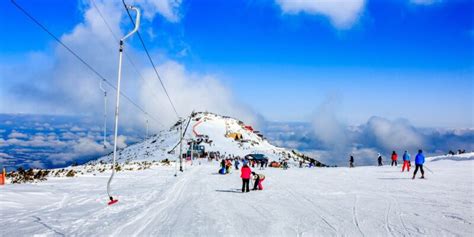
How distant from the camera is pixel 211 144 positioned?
88188 mm

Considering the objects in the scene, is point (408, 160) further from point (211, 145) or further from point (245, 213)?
point (211, 145)

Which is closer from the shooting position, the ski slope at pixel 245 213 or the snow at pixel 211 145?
the ski slope at pixel 245 213

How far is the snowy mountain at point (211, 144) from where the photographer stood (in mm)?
79938

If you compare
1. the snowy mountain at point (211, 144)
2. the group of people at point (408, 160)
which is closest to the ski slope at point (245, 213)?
the group of people at point (408, 160)

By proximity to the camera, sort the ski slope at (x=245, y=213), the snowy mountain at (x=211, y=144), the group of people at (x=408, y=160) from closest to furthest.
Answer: the ski slope at (x=245, y=213)
the group of people at (x=408, y=160)
the snowy mountain at (x=211, y=144)

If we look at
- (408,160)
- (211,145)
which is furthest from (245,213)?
(211,145)

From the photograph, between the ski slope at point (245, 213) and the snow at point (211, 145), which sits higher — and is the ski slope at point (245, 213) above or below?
below

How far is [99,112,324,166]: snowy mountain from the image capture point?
7994 centimetres

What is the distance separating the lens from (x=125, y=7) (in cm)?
1892

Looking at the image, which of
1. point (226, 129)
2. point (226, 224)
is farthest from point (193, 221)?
point (226, 129)

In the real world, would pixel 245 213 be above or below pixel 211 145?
below

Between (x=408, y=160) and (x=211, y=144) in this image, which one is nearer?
(x=408, y=160)

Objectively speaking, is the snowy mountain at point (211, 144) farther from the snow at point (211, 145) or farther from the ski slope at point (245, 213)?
the ski slope at point (245, 213)

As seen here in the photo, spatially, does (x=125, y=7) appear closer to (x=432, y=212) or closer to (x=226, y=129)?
(x=432, y=212)
